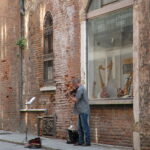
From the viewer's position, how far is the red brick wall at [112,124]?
36.3 ft

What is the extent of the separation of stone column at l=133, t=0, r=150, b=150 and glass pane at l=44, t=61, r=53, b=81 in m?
4.38

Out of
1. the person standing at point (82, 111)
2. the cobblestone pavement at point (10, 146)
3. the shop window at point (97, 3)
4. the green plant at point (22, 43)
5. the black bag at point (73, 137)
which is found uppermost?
the shop window at point (97, 3)

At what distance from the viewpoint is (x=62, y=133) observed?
13695 mm

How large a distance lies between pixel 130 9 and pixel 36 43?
4.92m

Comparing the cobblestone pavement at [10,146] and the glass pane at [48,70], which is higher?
the glass pane at [48,70]

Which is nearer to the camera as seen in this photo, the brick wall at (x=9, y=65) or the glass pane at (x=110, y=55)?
the glass pane at (x=110, y=55)

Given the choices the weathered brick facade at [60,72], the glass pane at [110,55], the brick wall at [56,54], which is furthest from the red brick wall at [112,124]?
the brick wall at [56,54]

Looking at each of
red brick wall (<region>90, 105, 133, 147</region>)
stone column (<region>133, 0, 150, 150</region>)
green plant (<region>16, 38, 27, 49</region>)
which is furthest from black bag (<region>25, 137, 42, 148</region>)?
green plant (<region>16, 38, 27, 49</region>)

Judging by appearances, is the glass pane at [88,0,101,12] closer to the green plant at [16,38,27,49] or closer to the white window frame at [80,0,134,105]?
the white window frame at [80,0,134,105]

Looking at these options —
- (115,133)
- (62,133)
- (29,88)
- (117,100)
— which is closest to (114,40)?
(117,100)

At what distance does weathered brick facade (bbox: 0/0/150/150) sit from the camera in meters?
10.6

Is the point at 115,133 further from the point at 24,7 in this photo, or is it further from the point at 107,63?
the point at 24,7

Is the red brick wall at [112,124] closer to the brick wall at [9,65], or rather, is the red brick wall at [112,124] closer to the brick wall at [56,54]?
the brick wall at [56,54]

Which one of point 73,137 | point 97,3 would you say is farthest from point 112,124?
point 97,3
